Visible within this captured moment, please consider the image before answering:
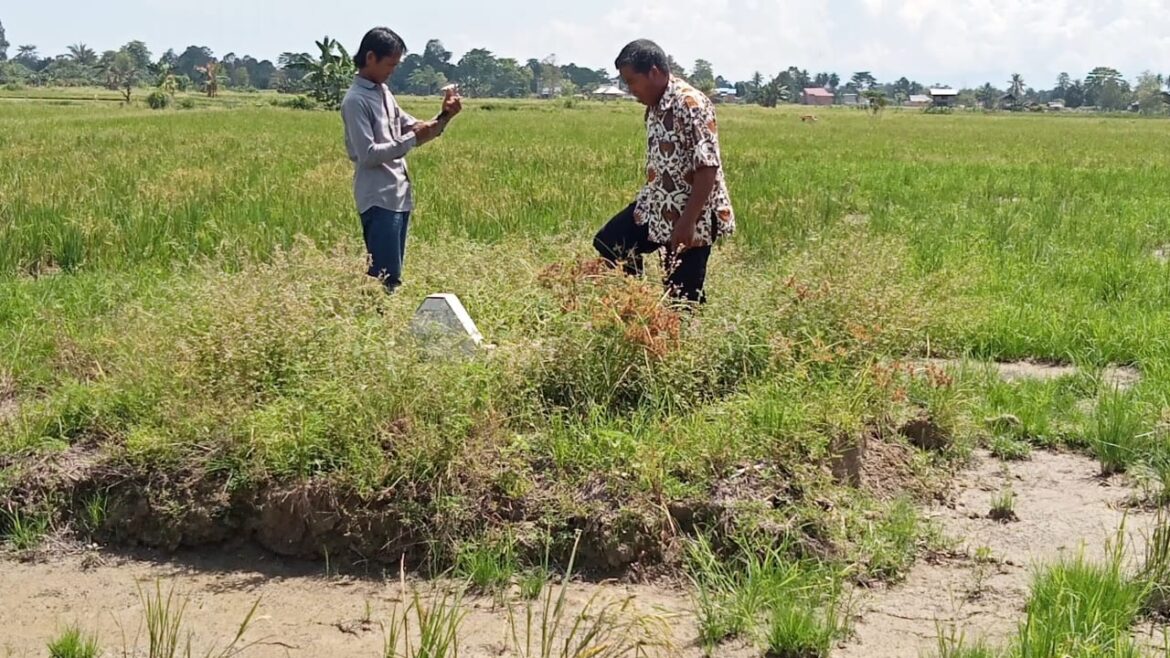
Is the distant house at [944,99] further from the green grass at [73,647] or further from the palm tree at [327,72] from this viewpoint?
the green grass at [73,647]

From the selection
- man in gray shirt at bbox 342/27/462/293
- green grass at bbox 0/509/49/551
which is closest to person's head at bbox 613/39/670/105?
man in gray shirt at bbox 342/27/462/293

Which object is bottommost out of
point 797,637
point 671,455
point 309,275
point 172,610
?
point 172,610

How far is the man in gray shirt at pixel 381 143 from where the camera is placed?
4730 mm

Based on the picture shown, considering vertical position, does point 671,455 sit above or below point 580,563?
above

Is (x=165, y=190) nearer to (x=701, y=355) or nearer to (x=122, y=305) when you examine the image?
(x=122, y=305)

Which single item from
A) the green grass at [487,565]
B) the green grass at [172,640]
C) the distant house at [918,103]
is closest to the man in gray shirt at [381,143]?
the green grass at [487,565]

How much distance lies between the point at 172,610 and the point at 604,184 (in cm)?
900

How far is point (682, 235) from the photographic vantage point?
14.4 feet

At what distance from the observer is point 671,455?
3.41 m

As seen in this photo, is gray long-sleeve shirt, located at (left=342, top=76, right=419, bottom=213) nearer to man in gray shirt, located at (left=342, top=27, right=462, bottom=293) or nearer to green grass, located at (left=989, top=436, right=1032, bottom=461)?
man in gray shirt, located at (left=342, top=27, right=462, bottom=293)

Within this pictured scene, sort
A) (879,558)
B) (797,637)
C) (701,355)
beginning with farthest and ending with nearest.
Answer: (701,355) → (879,558) → (797,637)

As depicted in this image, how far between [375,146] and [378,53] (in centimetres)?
42

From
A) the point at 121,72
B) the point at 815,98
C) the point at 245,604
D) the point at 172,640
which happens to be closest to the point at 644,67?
the point at 245,604

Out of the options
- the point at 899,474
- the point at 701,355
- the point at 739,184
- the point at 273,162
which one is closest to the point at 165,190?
the point at 273,162
